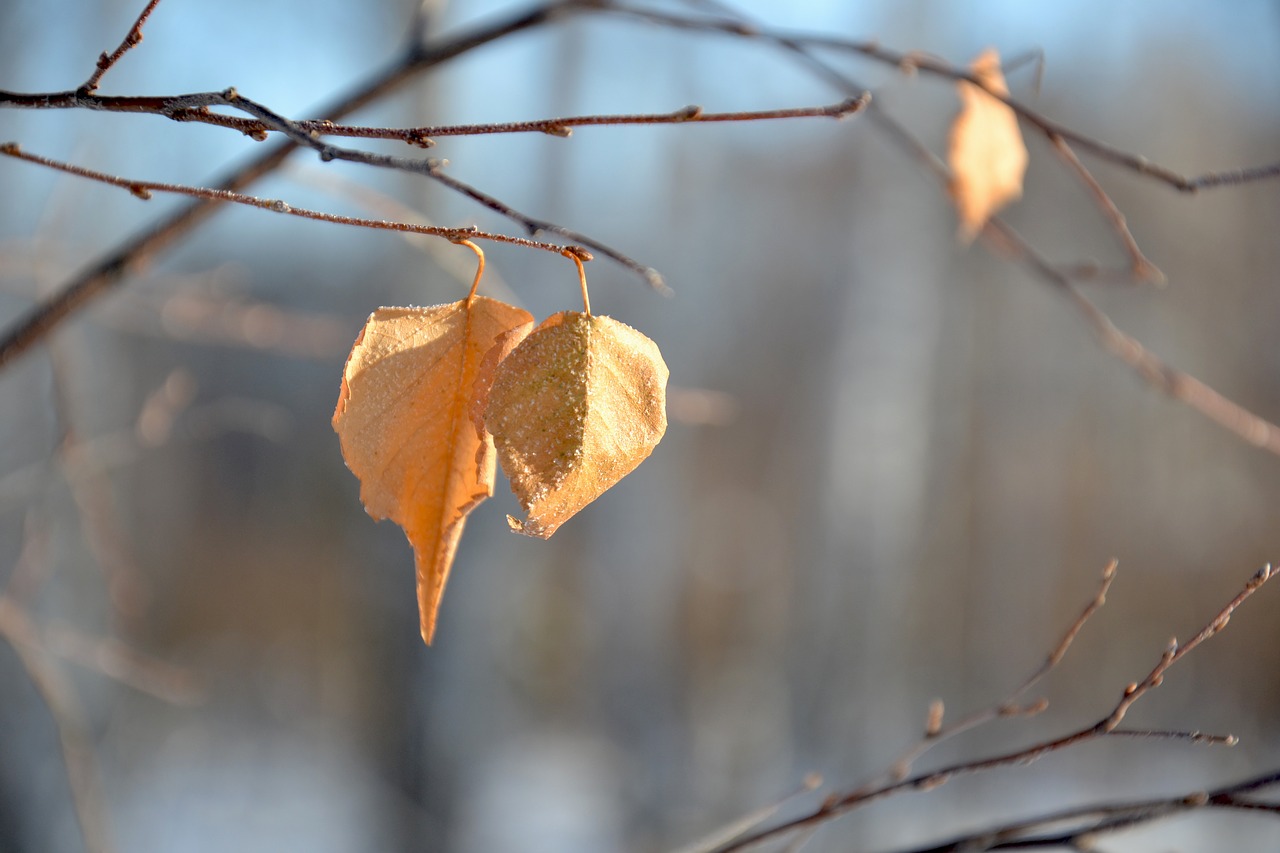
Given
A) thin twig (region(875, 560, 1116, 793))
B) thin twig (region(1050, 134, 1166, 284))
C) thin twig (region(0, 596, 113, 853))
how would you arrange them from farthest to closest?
1. thin twig (region(0, 596, 113, 853))
2. thin twig (region(1050, 134, 1166, 284))
3. thin twig (region(875, 560, 1116, 793))

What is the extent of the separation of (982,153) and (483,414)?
39 centimetres

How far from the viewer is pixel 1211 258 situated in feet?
13.3

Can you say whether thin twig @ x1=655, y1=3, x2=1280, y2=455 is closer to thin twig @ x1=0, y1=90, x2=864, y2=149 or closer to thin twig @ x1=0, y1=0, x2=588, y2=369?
thin twig @ x1=0, y1=0, x2=588, y2=369

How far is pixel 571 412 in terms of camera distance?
0.85 ft

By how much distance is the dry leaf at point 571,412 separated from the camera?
25 centimetres

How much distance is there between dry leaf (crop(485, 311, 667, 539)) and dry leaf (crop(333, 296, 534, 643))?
0.07ft

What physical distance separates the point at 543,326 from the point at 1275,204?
4.65m

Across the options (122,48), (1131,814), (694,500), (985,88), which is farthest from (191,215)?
(694,500)

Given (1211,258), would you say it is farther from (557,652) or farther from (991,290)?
(557,652)

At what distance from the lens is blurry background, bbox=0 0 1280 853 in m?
1.97

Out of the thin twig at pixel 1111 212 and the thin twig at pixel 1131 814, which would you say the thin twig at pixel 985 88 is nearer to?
the thin twig at pixel 1111 212

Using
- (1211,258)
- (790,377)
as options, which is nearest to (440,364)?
(790,377)

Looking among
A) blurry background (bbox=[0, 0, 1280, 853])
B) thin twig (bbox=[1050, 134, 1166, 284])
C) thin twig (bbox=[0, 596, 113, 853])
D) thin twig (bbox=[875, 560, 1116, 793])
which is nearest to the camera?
thin twig (bbox=[875, 560, 1116, 793])

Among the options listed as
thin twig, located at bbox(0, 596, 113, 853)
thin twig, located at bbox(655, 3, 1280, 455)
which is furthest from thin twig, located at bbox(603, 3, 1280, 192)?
thin twig, located at bbox(0, 596, 113, 853)
